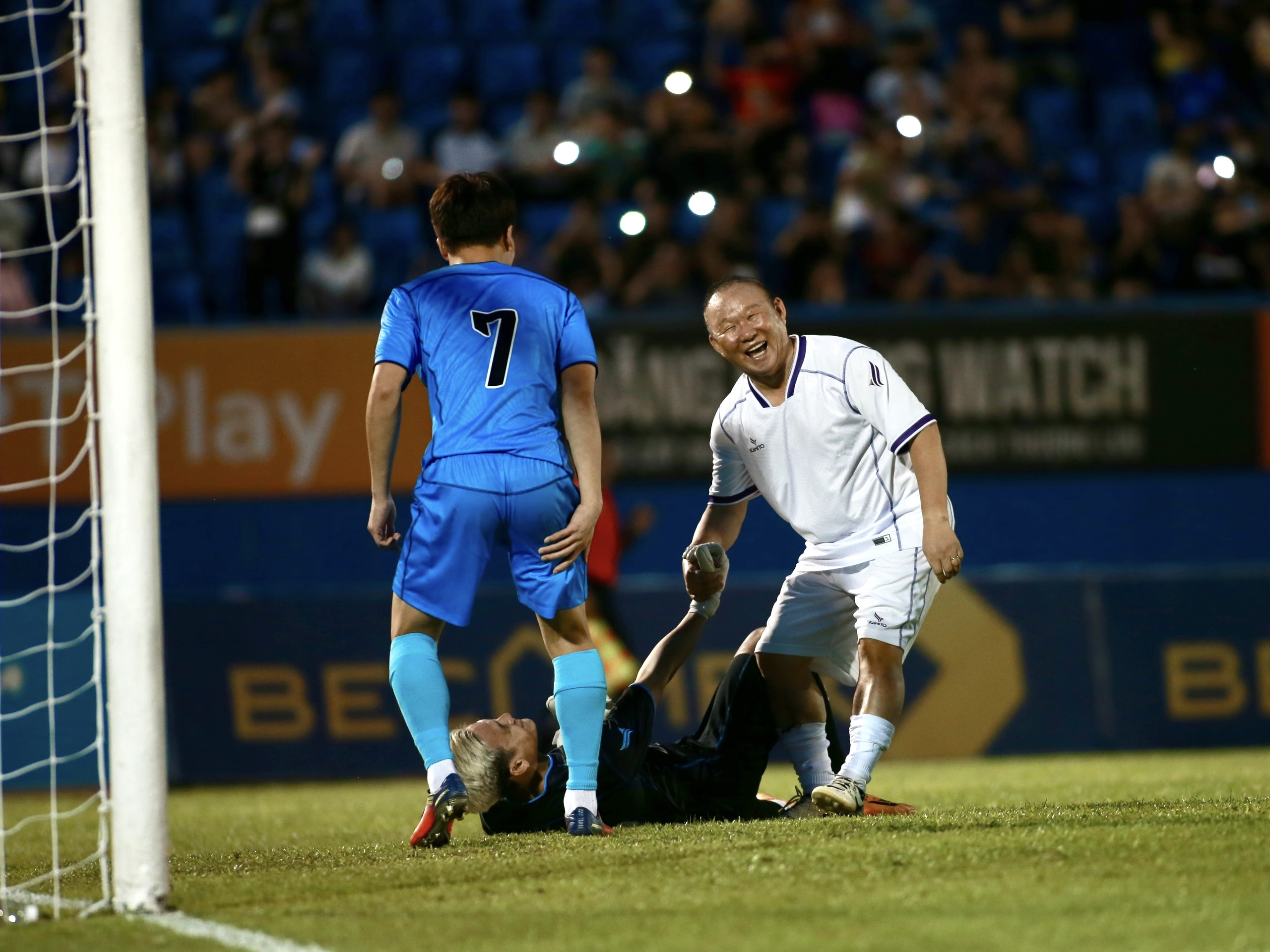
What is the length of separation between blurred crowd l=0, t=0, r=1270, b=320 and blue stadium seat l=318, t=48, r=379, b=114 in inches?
1.1

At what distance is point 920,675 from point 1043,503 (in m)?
2.26

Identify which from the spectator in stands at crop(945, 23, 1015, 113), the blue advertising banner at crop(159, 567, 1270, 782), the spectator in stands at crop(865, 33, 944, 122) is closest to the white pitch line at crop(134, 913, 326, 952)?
the blue advertising banner at crop(159, 567, 1270, 782)

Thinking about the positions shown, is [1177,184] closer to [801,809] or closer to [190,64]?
[801,809]

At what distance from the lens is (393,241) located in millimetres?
12516

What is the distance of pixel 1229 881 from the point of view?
3.96 metres

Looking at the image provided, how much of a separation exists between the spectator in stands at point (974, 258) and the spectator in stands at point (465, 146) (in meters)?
3.56

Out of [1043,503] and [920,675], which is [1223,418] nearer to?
[1043,503]

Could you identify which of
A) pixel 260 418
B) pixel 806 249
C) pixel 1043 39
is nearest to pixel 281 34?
pixel 260 418

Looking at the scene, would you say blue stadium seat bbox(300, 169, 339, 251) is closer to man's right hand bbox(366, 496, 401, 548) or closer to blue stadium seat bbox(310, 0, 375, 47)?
blue stadium seat bbox(310, 0, 375, 47)

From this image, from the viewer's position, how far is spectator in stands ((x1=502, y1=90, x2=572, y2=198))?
12648 millimetres

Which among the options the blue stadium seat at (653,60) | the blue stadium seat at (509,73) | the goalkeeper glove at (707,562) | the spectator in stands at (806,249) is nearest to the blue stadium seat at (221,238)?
the blue stadium seat at (509,73)

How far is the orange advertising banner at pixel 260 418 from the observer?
38.8 ft

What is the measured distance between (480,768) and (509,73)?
374 inches

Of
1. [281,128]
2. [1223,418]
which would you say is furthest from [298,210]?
[1223,418]
